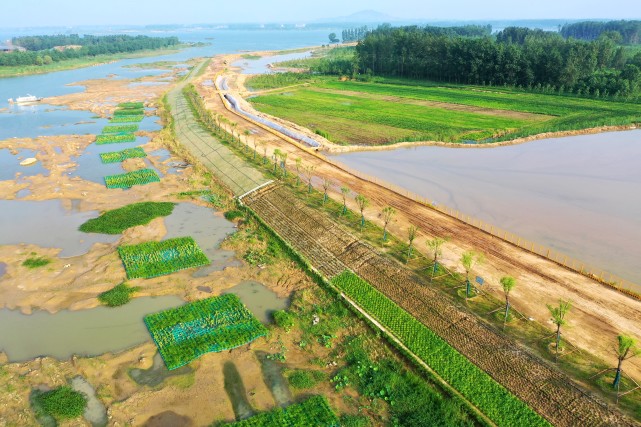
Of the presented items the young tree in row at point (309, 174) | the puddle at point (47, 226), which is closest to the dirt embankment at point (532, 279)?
the young tree in row at point (309, 174)

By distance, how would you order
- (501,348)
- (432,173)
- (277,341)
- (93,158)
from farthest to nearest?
(93,158) < (432,173) < (277,341) < (501,348)

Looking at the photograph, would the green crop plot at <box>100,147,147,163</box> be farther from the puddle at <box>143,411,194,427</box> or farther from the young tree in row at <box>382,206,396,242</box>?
the puddle at <box>143,411,194,427</box>

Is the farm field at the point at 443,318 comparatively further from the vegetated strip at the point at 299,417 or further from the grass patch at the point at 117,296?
the grass patch at the point at 117,296

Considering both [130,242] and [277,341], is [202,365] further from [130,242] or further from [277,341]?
[130,242]

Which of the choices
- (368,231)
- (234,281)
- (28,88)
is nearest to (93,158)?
(234,281)

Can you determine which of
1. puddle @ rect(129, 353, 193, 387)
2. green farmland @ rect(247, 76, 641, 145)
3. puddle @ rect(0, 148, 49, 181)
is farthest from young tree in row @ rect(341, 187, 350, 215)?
puddle @ rect(0, 148, 49, 181)

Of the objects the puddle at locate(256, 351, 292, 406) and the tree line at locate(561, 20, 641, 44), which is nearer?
the puddle at locate(256, 351, 292, 406)
